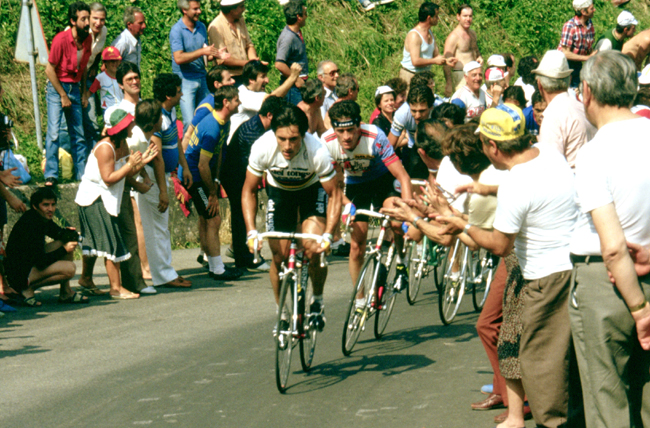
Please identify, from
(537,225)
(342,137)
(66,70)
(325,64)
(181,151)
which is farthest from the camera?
(325,64)

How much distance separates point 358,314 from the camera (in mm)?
7574

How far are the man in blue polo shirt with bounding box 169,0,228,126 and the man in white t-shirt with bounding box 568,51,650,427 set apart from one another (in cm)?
908

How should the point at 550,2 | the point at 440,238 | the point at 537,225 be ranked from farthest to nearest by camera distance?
the point at 550,2 < the point at 440,238 < the point at 537,225

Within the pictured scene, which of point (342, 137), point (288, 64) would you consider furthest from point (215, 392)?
point (288, 64)

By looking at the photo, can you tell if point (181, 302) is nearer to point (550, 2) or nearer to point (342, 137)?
point (342, 137)

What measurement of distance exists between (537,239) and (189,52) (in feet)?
28.7

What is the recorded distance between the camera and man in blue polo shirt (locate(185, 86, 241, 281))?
34.3 ft

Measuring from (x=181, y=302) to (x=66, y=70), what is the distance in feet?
13.6

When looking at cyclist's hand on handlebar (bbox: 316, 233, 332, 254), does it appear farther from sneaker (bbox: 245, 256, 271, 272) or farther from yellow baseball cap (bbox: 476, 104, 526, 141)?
sneaker (bbox: 245, 256, 271, 272)

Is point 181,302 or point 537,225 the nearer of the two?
point 537,225

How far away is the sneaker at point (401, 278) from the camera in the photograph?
8.18 m

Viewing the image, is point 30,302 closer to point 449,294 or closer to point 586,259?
point 449,294

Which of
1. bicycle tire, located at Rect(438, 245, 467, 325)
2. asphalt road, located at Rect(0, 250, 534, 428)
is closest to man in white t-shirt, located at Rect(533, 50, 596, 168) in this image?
asphalt road, located at Rect(0, 250, 534, 428)

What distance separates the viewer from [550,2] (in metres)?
21.2
